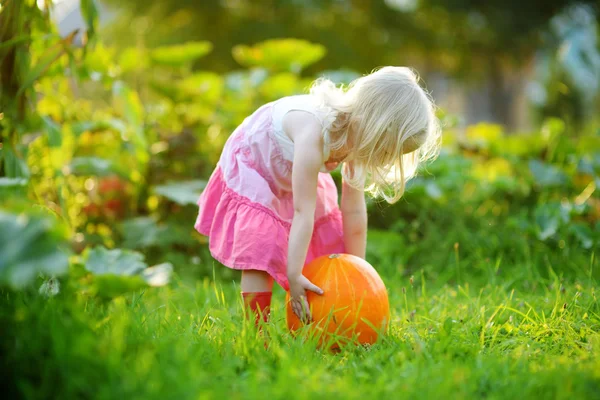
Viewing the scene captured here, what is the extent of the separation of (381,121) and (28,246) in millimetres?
1223

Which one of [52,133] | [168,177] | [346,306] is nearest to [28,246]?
[346,306]

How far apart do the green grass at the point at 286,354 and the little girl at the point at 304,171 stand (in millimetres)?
228

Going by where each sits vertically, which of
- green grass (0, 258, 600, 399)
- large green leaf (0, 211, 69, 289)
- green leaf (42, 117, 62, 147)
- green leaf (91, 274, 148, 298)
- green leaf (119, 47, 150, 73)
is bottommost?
green grass (0, 258, 600, 399)

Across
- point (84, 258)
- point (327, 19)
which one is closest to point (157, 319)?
point (84, 258)

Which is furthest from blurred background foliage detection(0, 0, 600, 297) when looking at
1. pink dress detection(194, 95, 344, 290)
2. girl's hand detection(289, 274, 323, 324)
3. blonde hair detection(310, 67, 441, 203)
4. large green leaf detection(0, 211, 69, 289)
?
blonde hair detection(310, 67, 441, 203)

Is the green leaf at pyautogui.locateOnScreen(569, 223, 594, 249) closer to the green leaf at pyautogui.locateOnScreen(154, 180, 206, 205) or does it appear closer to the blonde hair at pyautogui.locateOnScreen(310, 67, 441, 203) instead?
the blonde hair at pyautogui.locateOnScreen(310, 67, 441, 203)

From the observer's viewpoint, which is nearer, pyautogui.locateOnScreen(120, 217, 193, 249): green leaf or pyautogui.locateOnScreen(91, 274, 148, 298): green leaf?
pyautogui.locateOnScreen(91, 274, 148, 298): green leaf

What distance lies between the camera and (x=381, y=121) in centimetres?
209

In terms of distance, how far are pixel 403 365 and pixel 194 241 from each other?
199cm

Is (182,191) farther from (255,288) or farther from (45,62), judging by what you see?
(255,288)

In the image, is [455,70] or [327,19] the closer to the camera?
[327,19]

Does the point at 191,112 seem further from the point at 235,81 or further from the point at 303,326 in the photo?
the point at 303,326

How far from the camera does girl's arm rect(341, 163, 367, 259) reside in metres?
2.46

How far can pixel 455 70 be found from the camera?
1414 centimetres
